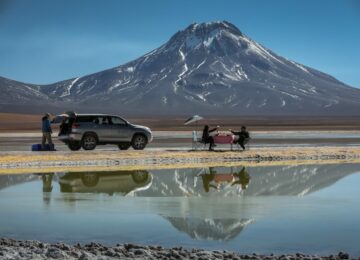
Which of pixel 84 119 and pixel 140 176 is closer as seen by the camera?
pixel 140 176

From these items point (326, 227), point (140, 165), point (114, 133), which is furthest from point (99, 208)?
point (114, 133)

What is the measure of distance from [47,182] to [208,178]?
5.05 m

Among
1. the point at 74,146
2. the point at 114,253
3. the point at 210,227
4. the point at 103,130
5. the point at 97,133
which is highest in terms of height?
the point at 103,130

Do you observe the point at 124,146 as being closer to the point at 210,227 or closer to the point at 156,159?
the point at 156,159

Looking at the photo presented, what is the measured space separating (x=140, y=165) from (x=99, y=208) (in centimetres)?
1263

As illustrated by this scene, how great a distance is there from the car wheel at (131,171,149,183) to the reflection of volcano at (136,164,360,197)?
12.9 inches

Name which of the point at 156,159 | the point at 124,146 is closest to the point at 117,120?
the point at 124,146

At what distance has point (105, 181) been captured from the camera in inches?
863

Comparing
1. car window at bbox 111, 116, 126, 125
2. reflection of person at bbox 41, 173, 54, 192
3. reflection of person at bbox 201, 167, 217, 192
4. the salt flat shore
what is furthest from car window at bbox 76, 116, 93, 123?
reflection of person at bbox 41, 173, 54, 192

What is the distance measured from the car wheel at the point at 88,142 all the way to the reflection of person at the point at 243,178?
10.1 m

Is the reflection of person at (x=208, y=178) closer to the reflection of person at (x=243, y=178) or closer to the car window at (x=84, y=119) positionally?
the reflection of person at (x=243, y=178)

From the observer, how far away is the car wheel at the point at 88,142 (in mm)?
34000

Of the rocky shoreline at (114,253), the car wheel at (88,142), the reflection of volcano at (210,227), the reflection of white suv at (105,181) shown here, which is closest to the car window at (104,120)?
the car wheel at (88,142)

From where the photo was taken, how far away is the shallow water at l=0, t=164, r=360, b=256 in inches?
473
